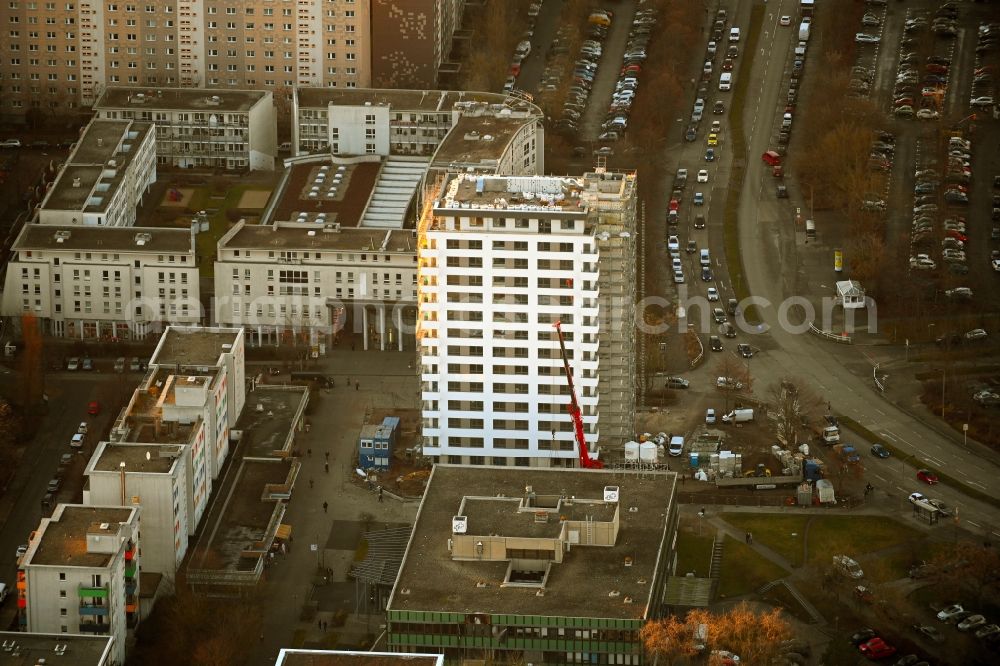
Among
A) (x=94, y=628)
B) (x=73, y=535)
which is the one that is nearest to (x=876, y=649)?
(x=94, y=628)

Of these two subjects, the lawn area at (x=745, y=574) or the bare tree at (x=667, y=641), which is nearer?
the bare tree at (x=667, y=641)

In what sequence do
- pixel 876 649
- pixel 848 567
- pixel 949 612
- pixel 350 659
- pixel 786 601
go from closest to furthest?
pixel 350 659
pixel 876 649
pixel 949 612
pixel 786 601
pixel 848 567

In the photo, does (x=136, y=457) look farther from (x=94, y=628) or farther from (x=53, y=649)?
(x=53, y=649)

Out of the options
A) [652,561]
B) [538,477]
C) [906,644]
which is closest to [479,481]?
[538,477]

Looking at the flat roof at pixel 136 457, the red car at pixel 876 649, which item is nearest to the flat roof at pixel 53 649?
the flat roof at pixel 136 457

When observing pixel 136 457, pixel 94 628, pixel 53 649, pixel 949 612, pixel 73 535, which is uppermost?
pixel 136 457

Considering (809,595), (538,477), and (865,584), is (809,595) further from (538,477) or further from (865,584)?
(538,477)

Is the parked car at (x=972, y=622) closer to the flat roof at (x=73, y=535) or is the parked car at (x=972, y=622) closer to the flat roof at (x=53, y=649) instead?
the flat roof at (x=73, y=535)
